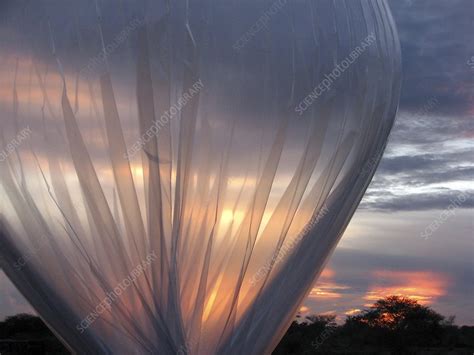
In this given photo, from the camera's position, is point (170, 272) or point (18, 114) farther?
point (18, 114)

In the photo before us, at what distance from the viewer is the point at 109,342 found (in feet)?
24.9

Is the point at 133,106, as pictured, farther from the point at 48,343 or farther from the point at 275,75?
the point at 48,343

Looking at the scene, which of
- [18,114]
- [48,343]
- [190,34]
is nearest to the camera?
[190,34]

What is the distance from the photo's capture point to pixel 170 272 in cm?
720

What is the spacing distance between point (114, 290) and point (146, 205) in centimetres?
77

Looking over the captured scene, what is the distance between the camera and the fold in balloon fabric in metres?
7.18

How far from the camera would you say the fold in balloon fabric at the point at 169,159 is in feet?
23.5

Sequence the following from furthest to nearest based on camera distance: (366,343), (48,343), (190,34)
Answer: (366,343) → (48,343) → (190,34)

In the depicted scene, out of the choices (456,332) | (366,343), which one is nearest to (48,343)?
(366,343)

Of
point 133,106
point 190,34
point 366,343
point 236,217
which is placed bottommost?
point 236,217

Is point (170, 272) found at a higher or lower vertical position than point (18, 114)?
lower

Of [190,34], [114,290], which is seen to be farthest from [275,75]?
[114,290]

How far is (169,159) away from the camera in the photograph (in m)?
7.16

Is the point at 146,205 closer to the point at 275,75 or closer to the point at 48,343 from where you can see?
the point at 275,75
